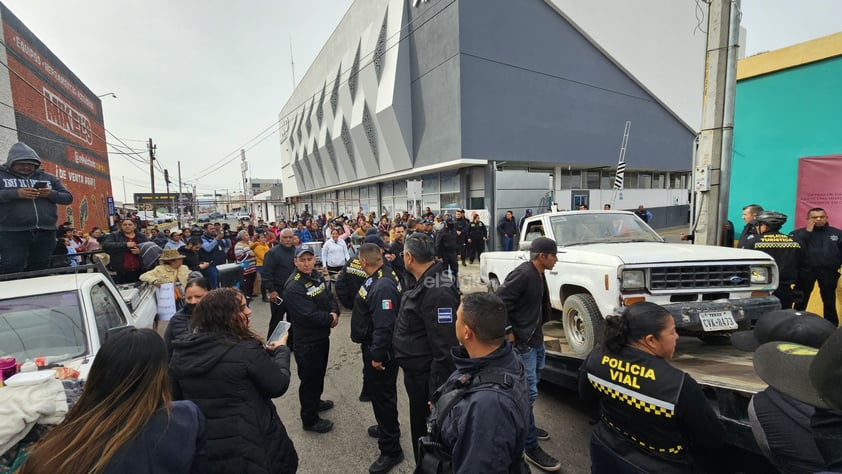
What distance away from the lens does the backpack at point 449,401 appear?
1.47 metres

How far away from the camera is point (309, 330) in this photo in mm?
3568

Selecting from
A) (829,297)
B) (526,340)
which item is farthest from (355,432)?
(829,297)

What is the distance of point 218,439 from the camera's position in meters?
1.78

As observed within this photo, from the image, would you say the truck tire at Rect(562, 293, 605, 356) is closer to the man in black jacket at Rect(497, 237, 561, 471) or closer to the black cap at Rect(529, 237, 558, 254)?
the man in black jacket at Rect(497, 237, 561, 471)

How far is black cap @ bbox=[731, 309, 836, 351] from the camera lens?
173 centimetres

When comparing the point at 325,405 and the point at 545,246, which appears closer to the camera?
Answer: the point at 545,246

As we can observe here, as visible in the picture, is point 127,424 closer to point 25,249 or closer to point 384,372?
point 384,372

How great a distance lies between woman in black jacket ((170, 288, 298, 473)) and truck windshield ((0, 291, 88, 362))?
1752mm

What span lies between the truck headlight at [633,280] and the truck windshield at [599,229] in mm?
1242

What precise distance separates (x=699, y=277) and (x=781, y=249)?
2.05 metres

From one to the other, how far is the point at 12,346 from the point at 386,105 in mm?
16464

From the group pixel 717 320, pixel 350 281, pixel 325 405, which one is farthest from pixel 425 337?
pixel 717 320

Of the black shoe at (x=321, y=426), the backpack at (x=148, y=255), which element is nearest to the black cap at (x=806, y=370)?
the black shoe at (x=321, y=426)

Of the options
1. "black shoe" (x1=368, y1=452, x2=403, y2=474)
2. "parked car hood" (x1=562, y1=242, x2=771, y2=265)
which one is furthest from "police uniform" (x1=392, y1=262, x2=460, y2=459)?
"parked car hood" (x1=562, y1=242, x2=771, y2=265)
